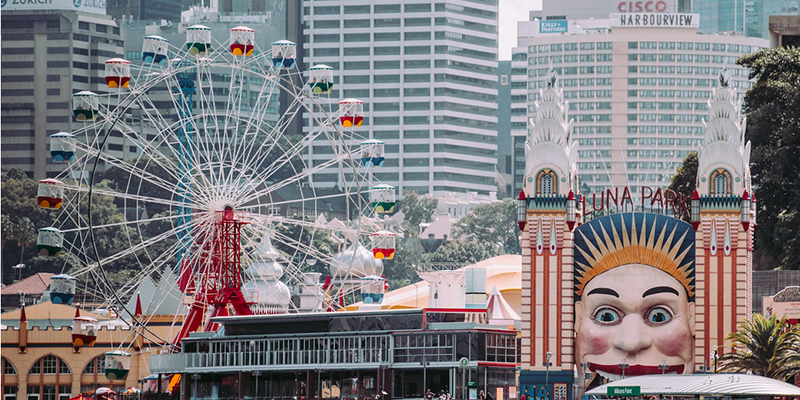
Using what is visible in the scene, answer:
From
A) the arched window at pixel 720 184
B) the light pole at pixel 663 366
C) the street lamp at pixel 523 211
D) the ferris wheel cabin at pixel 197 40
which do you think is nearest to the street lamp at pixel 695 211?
the arched window at pixel 720 184

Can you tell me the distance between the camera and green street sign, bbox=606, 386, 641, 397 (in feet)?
234

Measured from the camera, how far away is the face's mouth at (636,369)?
79438 mm

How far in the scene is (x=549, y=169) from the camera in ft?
267

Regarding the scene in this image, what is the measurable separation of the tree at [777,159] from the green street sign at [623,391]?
3948 centimetres

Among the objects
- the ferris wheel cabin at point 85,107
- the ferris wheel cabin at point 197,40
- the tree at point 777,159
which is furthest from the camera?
the tree at point 777,159

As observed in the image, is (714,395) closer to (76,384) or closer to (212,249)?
(212,249)

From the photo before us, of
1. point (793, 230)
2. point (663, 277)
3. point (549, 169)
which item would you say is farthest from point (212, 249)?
point (793, 230)

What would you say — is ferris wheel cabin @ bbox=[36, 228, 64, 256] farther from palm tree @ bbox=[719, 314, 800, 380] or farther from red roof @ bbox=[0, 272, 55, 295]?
red roof @ bbox=[0, 272, 55, 295]

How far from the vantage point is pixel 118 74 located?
10019 centimetres

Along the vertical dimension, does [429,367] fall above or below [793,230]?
below

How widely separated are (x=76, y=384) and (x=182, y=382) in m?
26.6

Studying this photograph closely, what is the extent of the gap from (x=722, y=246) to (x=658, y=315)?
5.16m

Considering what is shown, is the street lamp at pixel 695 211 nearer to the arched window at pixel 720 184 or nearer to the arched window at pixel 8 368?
the arched window at pixel 720 184

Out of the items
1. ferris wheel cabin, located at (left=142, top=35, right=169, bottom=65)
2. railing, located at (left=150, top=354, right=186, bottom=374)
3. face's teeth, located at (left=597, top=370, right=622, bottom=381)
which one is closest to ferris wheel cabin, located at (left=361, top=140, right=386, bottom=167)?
ferris wheel cabin, located at (left=142, top=35, right=169, bottom=65)
